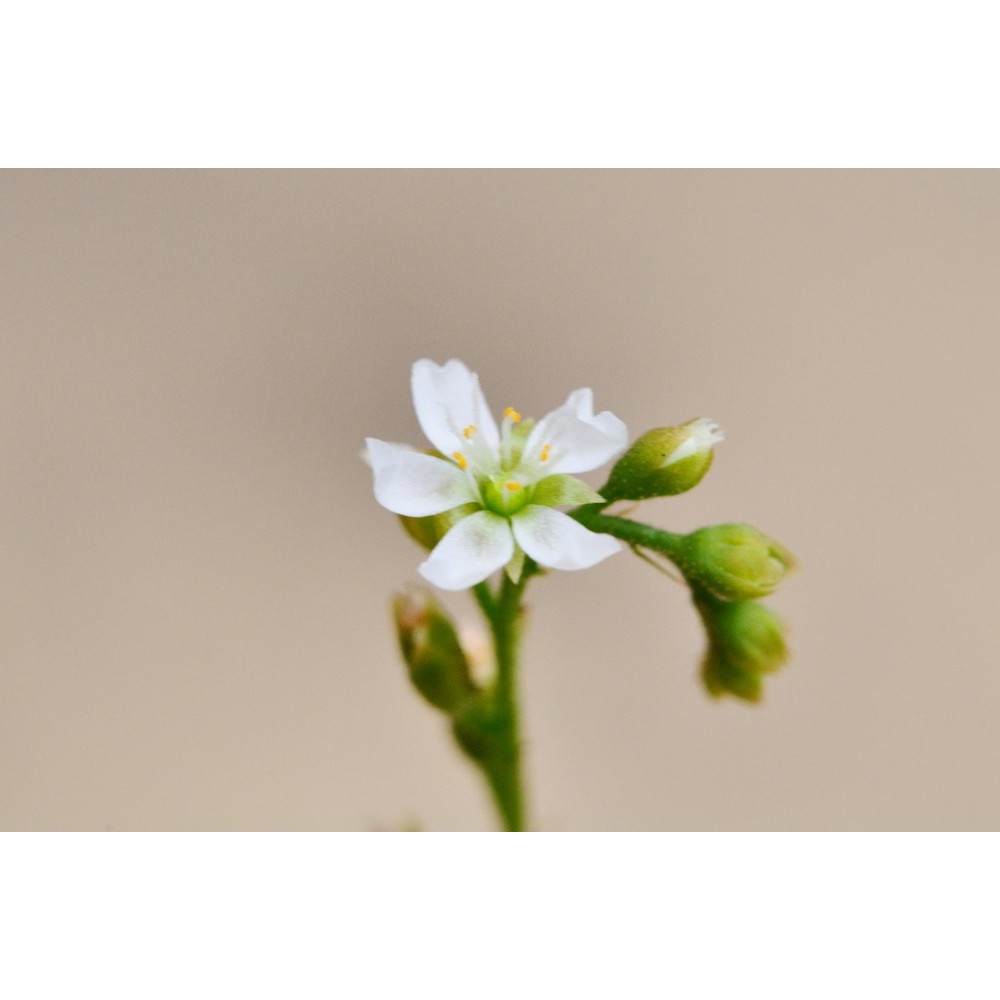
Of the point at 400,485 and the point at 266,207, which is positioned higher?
the point at 266,207

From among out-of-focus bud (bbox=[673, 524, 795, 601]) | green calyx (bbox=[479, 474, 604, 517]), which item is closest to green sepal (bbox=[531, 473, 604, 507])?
green calyx (bbox=[479, 474, 604, 517])

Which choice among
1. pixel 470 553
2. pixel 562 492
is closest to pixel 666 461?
pixel 562 492

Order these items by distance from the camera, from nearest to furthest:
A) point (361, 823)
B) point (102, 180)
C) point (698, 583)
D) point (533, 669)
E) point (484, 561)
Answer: point (484, 561) → point (698, 583) → point (102, 180) → point (361, 823) → point (533, 669)

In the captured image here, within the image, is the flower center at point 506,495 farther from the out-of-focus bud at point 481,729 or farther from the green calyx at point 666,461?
the out-of-focus bud at point 481,729

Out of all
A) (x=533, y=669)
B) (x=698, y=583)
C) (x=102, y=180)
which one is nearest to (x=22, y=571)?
(x=102, y=180)

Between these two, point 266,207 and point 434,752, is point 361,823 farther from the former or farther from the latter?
point 266,207

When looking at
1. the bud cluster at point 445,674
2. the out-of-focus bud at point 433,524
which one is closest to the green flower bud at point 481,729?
the bud cluster at point 445,674
